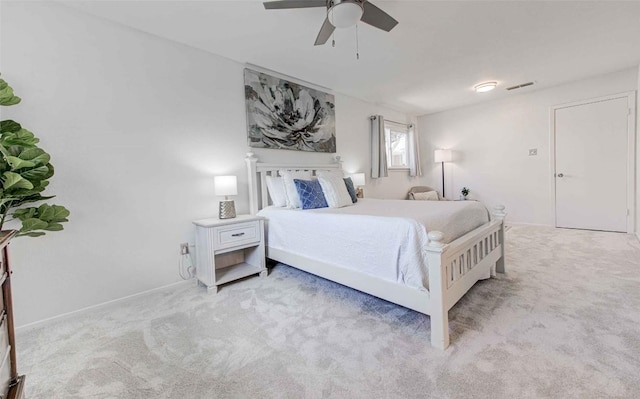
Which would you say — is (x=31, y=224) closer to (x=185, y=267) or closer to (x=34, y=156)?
(x=34, y=156)

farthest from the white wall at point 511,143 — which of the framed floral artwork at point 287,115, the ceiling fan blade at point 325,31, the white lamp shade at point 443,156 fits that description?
the ceiling fan blade at point 325,31

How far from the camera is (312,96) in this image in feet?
12.5

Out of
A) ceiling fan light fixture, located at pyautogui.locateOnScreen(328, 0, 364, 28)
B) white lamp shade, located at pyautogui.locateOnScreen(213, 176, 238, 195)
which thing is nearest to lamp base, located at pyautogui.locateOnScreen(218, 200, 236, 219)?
white lamp shade, located at pyautogui.locateOnScreen(213, 176, 238, 195)

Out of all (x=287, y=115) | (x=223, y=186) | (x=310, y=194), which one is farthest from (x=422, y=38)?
(x=223, y=186)

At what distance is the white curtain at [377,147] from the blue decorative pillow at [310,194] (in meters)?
2.19

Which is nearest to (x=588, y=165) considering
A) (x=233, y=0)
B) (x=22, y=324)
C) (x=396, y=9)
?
(x=396, y=9)

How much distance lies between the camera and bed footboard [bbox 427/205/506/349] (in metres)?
1.53

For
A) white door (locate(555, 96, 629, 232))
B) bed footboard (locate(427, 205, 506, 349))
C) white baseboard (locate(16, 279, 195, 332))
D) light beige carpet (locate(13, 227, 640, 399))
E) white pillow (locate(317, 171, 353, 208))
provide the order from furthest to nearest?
white door (locate(555, 96, 629, 232)) < white pillow (locate(317, 171, 353, 208)) < white baseboard (locate(16, 279, 195, 332)) < bed footboard (locate(427, 205, 506, 349)) < light beige carpet (locate(13, 227, 640, 399))

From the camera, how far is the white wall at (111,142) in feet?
6.47

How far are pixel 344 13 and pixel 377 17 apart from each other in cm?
Result: 32

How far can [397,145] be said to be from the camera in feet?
18.9

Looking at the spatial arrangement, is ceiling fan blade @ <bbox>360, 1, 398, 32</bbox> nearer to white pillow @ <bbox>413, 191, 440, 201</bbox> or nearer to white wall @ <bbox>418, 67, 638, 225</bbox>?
white pillow @ <bbox>413, 191, 440, 201</bbox>

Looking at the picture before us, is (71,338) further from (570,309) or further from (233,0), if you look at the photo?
(570,309)

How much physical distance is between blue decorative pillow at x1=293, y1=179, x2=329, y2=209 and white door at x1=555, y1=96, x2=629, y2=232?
4.27 meters
